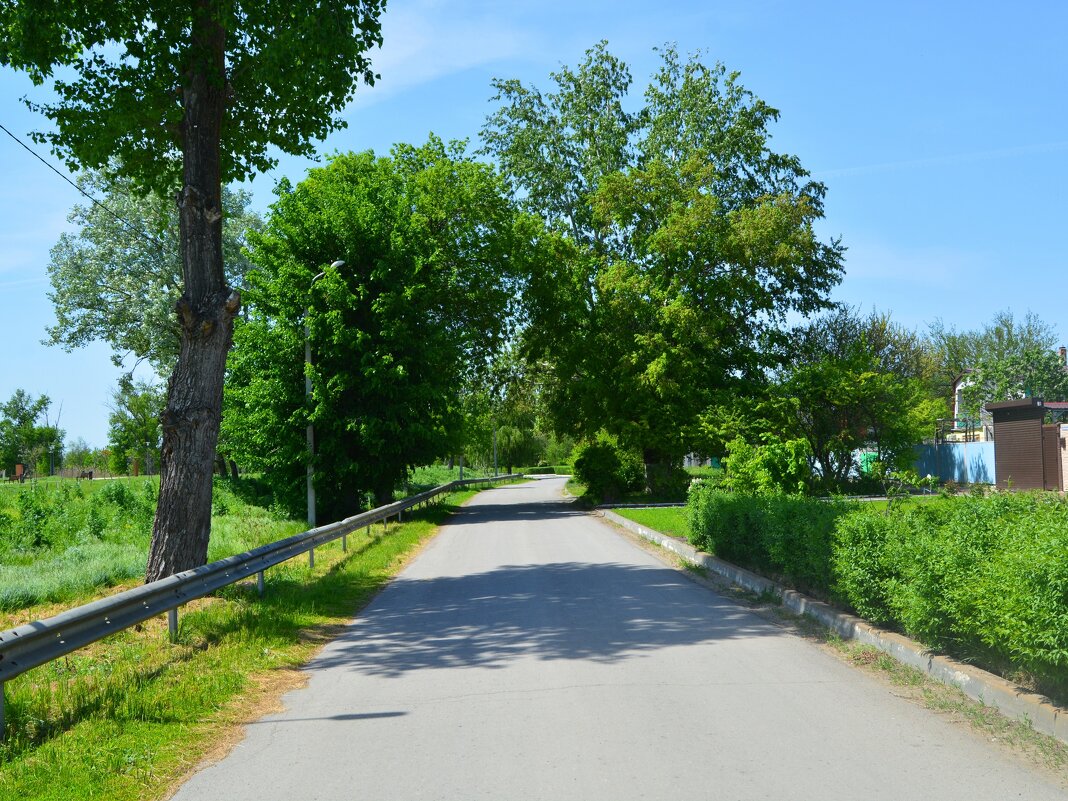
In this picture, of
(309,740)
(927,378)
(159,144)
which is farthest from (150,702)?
(927,378)

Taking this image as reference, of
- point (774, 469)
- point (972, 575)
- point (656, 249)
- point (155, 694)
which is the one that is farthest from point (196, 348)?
point (656, 249)

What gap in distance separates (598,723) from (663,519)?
64.7ft

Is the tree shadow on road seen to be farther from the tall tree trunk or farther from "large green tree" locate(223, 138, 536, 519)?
"large green tree" locate(223, 138, 536, 519)

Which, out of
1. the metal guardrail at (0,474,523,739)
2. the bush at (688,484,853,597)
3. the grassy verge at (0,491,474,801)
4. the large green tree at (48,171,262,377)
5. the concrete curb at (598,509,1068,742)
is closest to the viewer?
the grassy verge at (0,491,474,801)

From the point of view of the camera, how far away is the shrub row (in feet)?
18.4

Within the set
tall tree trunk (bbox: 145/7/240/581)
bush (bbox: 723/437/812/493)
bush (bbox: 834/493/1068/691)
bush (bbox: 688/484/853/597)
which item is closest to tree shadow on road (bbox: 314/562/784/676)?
bush (bbox: 688/484/853/597)

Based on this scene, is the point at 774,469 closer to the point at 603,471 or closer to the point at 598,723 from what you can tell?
the point at 598,723

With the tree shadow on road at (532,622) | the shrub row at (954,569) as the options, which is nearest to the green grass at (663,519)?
the tree shadow on road at (532,622)

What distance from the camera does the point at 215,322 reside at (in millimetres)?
11883

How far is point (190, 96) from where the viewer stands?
12453mm

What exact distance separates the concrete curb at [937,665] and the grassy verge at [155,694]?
5236 millimetres

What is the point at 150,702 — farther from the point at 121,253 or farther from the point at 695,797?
the point at 121,253

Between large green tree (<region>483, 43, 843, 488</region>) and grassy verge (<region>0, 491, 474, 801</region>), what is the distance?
82.2 ft

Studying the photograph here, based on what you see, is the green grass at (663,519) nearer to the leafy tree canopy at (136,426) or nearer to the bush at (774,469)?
the bush at (774,469)
